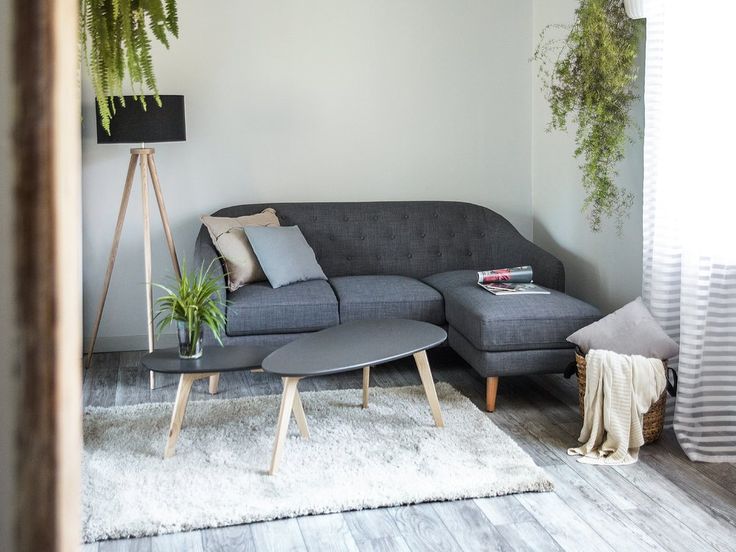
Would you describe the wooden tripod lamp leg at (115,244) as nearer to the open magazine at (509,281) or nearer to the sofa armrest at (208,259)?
the sofa armrest at (208,259)

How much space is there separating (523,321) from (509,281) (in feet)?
2.06

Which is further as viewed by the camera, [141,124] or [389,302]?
[389,302]

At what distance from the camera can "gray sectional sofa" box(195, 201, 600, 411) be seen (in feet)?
11.4

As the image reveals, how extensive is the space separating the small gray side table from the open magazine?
1.28 metres

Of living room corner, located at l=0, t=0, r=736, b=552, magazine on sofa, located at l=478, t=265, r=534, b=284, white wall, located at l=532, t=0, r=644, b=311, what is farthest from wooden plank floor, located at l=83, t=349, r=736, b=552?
white wall, located at l=532, t=0, r=644, b=311

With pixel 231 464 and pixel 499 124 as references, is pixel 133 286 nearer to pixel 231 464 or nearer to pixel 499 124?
pixel 231 464

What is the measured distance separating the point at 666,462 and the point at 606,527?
658 millimetres

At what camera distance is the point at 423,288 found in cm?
416

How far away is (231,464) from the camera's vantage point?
9.34 feet

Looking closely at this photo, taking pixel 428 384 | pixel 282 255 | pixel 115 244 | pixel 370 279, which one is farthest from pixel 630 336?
pixel 115 244

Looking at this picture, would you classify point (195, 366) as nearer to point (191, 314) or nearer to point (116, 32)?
point (191, 314)

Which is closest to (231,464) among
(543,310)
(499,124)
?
(543,310)

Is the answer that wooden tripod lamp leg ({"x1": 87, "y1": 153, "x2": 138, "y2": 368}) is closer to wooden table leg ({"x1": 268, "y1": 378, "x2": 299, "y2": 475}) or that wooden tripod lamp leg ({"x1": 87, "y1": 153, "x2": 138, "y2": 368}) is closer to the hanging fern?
wooden table leg ({"x1": 268, "y1": 378, "x2": 299, "y2": 475})

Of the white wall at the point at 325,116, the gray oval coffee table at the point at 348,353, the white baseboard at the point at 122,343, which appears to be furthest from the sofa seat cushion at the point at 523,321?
the white baseboard at the point at 122,343
